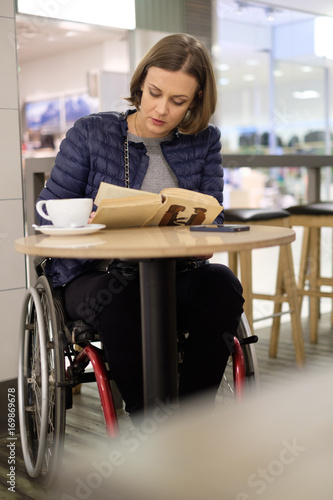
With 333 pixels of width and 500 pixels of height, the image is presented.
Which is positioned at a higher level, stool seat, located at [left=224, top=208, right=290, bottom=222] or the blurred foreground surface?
stool seat, located at [left=224, top=208, right=290, bottom=222]

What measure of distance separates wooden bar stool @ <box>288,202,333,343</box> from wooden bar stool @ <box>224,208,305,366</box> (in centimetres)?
24

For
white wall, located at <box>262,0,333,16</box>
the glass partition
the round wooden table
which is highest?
white wall, located at <box>262,0,333,16</box>

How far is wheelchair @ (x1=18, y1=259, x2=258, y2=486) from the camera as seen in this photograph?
143 cm

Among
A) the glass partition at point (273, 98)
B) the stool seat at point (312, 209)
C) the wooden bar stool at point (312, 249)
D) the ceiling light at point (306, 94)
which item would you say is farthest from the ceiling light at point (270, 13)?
the stool seat at point (312, 209)

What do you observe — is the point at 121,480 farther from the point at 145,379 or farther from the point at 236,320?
the point at 236,320

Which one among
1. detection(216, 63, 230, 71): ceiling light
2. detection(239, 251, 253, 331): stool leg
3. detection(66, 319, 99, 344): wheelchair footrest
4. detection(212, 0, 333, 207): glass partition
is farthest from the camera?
detection(212, 0, 333, 207): glass partition

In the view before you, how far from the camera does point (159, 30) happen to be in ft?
13.6

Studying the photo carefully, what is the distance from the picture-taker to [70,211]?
1.30m

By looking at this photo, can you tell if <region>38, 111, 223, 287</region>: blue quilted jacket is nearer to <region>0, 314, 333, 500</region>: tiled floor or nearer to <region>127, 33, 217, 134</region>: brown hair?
<region>127, 33, 217, 134</region>: brown hair

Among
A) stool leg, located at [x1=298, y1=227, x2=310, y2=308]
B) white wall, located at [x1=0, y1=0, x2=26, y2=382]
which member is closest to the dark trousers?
white wall, located at [x1=0, y1=0, x2=26, y2=382]

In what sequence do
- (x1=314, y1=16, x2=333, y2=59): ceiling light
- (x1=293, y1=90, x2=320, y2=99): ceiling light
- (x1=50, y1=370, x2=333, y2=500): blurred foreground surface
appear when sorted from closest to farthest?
(x1=50, y1=370, x2=333, y2=500): blurred foreground surface
(x1=314, y1=16, x2=333, y2=59): ceiling light
(x1=293, y1=90, x2=320, y2=99): ceiling light

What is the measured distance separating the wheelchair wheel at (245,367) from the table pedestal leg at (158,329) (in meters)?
0.28

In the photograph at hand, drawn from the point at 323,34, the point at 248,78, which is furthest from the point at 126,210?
the point at 248,78

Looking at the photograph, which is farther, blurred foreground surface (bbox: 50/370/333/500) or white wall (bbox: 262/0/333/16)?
white wall (bbox: 262/0/333/16)
